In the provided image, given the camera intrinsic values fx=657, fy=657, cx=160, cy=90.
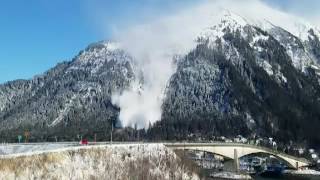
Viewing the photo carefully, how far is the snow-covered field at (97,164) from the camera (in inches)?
3849

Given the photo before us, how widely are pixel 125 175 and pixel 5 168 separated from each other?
117 feet

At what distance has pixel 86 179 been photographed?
109938 mm

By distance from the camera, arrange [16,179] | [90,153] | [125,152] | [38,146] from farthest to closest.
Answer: [125,152] < [38,146] < [90,153] < [16,179]

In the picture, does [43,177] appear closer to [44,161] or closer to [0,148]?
[44,161]

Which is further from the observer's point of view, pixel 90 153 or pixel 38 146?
pixel 38 146

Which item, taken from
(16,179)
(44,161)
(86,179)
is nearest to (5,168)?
(16,179)

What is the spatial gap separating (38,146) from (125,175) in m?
19.9

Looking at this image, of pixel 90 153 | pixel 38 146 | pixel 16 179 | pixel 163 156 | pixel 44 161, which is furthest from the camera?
pixel 163 156

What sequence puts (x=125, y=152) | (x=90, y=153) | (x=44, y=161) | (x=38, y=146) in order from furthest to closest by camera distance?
(x=125, y=152), (x=38, y=146), (x=90, y=153), (x=44, y=161)

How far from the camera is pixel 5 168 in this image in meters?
94.4

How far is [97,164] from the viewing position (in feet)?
398

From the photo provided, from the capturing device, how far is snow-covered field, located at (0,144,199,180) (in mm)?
97775

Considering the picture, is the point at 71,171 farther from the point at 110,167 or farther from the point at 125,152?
the point at 125,152

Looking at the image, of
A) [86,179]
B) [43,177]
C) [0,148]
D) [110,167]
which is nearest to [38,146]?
[0,148]
